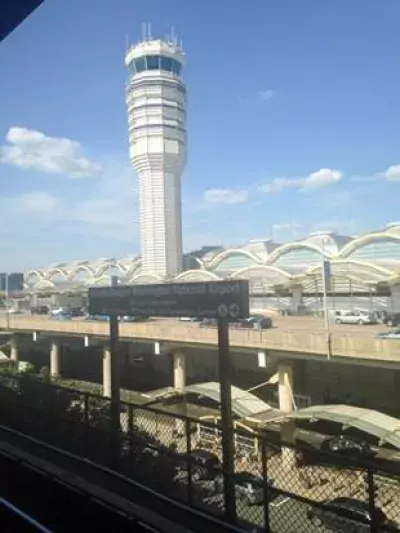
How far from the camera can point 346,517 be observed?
146 inches

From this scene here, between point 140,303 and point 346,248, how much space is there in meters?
47.4

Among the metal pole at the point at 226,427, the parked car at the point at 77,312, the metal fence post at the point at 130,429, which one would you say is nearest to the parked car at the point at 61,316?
the parked car at the point at 77,312

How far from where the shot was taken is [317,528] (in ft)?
12.4

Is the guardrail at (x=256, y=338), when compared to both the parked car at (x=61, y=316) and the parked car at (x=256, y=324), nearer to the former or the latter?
the parked car at (x=256, y=324)

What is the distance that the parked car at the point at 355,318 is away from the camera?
Answer: 89.8ft

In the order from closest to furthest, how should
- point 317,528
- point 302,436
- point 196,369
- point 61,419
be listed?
point 317,528 → point 61,419 → point 302,436 → point 196,369

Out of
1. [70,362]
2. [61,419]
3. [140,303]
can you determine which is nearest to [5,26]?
[140,303]

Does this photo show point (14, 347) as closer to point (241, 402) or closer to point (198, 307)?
point (241, 402)

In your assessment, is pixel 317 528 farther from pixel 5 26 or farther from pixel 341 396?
pixel 341 396

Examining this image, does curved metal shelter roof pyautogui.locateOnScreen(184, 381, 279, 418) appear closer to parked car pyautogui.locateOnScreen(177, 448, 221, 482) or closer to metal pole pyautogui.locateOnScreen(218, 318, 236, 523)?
parked car pyautogui.locateOnScreen(177, 448, 221, 482)

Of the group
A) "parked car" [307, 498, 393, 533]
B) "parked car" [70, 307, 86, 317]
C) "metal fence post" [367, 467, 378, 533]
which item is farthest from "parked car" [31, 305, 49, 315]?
"metal fence post" [367, 467, 378, 533]

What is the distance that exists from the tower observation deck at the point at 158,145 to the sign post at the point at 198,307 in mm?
60461

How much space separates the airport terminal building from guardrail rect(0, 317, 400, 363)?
101 inches

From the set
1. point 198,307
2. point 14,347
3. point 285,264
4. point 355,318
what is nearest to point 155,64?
point 285,264
